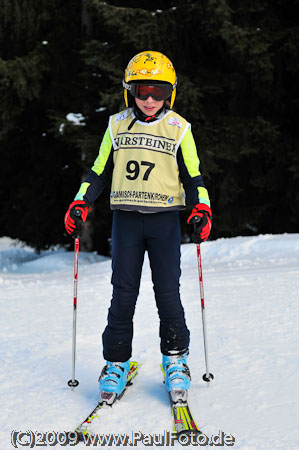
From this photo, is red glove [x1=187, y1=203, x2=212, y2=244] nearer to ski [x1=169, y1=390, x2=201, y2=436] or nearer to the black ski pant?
the black ski pant

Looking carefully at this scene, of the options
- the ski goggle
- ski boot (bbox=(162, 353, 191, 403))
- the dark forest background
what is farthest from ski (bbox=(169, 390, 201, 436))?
the dark forest background

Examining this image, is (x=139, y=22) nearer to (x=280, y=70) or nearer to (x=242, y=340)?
(x=280, y=70)

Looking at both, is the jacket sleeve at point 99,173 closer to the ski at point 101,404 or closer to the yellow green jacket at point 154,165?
the yellow green jacket at point 154,165

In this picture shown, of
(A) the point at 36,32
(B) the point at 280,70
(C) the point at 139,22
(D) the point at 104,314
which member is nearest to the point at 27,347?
(D) the point at 104,314

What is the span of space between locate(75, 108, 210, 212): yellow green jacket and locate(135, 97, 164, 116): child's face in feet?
0.20

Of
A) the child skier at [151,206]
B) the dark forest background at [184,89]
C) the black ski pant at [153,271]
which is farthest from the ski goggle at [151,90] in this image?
the dark forest background at [184,89]

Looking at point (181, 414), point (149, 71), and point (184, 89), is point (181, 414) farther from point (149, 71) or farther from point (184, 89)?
point (184, 89)

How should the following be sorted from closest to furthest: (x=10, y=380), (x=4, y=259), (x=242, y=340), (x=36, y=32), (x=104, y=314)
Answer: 1. (x=10, y=380)
2. (x=242, y=340)
3. (x=104, y=314)
4. (x=36, y=32)
5. (x=4, y=259)

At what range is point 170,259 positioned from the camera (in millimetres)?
3219

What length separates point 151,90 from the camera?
326cm

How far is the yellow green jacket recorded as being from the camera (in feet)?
10.4

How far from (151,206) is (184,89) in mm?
7557

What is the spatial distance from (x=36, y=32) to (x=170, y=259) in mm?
11294

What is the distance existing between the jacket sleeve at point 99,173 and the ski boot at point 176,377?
111 centimetres
